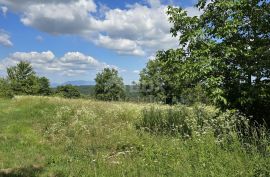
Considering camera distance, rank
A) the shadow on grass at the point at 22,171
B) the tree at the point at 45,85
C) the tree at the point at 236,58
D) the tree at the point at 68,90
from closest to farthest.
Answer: the shadow on grass at the point at 22,171 → the tree at the point at 236,58 → the tree at the point at 45,85 → the tree at the point at 68,90

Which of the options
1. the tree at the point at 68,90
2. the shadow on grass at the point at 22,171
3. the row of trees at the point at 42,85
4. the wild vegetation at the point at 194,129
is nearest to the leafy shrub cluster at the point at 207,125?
the wild vegetation at the point at 194,129

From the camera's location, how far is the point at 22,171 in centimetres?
981

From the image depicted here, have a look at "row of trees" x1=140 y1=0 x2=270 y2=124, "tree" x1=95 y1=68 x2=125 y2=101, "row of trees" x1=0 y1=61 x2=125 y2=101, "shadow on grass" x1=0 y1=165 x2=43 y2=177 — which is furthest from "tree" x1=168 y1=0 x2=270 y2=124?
"tree" x1=95 y1=68 x2=125 y2=101

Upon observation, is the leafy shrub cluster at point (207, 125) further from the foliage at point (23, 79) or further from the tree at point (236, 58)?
the foliage at point (23, 79)

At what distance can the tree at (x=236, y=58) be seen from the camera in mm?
11500

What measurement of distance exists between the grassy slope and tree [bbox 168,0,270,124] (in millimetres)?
2593

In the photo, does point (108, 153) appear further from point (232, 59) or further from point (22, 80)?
point (22, 80)

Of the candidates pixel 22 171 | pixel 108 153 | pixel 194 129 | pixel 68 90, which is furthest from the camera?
pixel 68 90

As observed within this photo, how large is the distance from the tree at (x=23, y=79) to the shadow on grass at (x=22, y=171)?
8494 cm

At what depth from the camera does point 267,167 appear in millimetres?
7344

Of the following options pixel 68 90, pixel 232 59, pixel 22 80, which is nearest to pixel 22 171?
pixel 232 59

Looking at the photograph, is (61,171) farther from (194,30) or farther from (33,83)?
(33,83)

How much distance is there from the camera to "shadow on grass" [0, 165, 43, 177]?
9461mm

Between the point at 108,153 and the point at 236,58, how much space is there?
17.0 feet
